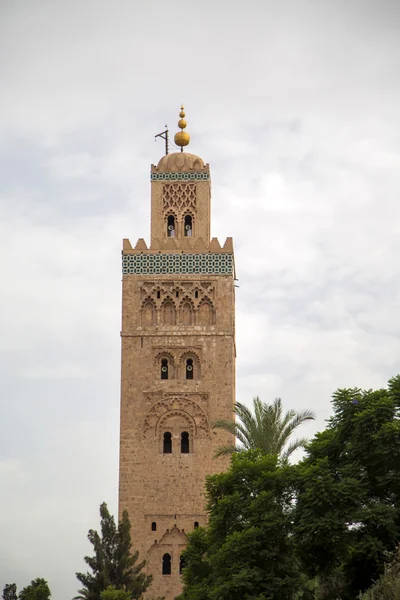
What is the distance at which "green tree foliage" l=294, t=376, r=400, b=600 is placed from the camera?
2698 centimetres

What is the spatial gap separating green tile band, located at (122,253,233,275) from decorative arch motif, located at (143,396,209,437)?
4.52 meters

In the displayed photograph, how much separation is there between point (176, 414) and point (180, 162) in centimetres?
931

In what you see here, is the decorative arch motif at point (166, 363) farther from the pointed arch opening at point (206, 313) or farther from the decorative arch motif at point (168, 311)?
the pointed arch opening at point (206, 313)

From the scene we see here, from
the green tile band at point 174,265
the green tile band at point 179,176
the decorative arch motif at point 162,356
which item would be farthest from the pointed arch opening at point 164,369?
the green tile band at point 179,176

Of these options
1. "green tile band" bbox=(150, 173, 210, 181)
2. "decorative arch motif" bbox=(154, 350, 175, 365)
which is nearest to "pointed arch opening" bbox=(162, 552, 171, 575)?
"decorative arch motif" bbox=(154, 350, 175, 365)

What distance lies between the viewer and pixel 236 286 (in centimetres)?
4647

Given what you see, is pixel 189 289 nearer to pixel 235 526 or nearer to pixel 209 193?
pixel 209 193

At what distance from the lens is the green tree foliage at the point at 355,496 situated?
26984 millimetres

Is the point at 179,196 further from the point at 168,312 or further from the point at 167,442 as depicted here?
the point at 167,442

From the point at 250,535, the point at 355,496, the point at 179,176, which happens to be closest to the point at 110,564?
the point at 250,535

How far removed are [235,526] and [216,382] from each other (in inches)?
543

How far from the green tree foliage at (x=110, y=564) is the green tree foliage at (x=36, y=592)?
363 centimetres

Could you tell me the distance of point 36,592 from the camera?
132 feet

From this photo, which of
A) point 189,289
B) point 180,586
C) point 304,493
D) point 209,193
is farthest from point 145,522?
point 304,493
